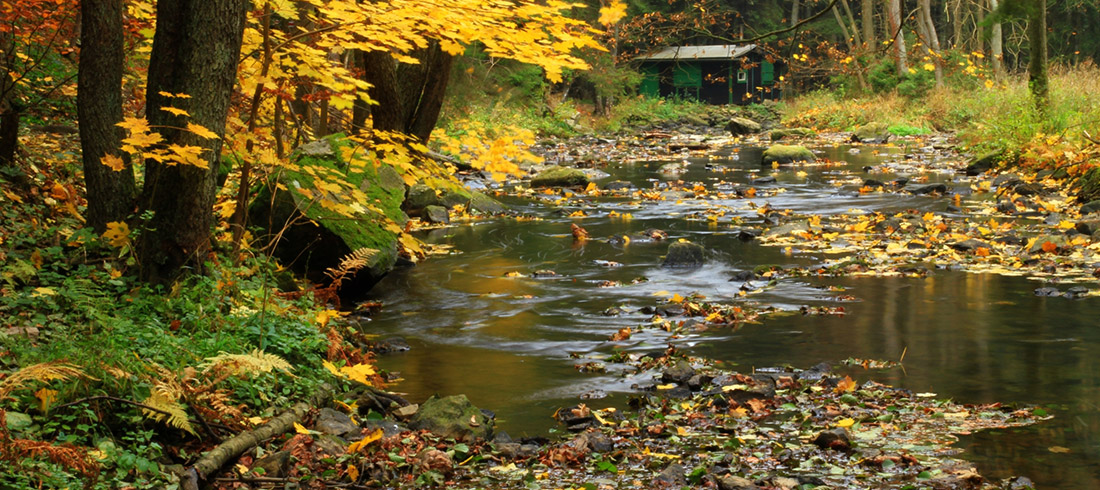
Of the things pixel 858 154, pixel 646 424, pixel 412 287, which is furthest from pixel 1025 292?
pixel 858 154

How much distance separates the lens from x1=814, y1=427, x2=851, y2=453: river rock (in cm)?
471

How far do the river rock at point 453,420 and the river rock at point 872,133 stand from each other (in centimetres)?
2688

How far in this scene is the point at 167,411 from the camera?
4.09m

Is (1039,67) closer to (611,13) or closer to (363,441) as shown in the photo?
(611,13)

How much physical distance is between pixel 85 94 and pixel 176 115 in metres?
1.18

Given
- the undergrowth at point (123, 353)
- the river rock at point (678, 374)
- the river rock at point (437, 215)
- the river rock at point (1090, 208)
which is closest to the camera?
the undergrowth at point (123, 353)

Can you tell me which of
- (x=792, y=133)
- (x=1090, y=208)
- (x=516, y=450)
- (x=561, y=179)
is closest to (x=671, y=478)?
(x=516, y=450)

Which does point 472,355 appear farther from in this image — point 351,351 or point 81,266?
point 81,266

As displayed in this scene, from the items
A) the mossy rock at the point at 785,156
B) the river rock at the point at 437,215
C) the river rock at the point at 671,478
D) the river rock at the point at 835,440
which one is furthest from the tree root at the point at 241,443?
the mossy rock at the point at 785,156

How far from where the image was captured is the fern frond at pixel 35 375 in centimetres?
387

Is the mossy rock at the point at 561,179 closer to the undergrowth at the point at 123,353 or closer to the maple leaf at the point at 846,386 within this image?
the undergrowth at the point at 123,353

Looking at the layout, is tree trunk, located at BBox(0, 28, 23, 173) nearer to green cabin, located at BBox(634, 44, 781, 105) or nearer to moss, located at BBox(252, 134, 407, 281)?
moss, located at BBox(252, 134, 407, 281)

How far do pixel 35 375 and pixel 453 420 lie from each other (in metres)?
2.10

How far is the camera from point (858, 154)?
2591 centimetres
